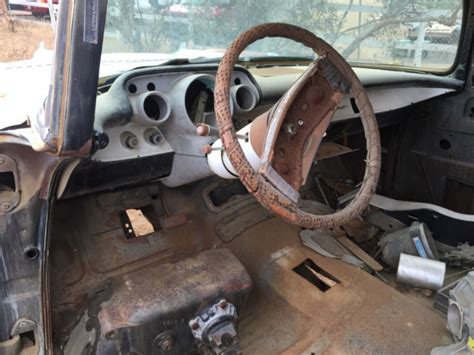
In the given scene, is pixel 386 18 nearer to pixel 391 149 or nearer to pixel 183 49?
pixel 391 149

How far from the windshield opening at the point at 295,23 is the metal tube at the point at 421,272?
Answer: 113 cm

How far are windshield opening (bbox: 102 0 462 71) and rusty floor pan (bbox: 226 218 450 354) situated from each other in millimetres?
937

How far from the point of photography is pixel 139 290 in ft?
5.36

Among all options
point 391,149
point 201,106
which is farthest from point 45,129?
point 391,149

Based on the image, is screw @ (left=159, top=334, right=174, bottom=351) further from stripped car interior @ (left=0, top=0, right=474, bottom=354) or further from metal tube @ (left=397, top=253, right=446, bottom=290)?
metal tube @ (left=397, top=253, right=446, bottom=290)

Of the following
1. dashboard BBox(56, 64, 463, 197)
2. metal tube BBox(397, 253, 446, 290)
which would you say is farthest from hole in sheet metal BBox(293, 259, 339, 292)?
dashboard BBox(56, 64, 463, 197)

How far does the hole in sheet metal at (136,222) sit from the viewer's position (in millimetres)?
2002

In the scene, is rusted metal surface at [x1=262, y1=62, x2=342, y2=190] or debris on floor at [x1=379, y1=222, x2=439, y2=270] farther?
debris on floor at [x1=379, y1=222, x2=439, y2=270]

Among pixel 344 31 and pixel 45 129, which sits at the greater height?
pixel 344 31

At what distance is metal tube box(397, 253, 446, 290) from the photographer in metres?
2.04

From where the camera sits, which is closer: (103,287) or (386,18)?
(103,287)

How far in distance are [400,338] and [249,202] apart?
93 cm

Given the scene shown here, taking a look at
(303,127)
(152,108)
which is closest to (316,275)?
(303,127)

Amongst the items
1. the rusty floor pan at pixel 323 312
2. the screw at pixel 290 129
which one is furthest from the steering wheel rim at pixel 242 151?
the rusty floor pan at pixel 323 312
